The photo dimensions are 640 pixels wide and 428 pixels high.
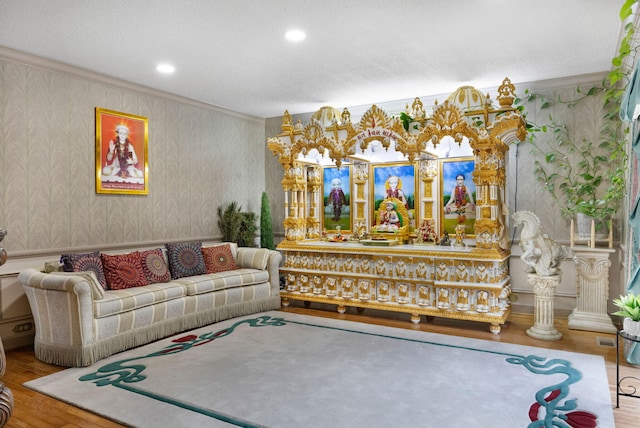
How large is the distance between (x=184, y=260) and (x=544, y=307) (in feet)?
14.0

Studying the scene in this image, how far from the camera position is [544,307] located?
486 cm

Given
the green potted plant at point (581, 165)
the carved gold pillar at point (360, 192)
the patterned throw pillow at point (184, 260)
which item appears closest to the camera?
the green potted plant at point (581, 165)

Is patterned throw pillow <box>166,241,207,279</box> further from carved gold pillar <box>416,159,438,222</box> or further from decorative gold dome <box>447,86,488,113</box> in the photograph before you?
decorative gold dome <box>447,86,488,113</box>

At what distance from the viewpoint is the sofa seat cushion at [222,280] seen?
5262 mm

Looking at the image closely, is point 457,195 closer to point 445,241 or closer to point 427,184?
point 427,184

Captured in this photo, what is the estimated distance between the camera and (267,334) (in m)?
4.99

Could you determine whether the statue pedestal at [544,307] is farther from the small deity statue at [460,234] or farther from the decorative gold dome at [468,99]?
the decorative gold dome at [468,99]

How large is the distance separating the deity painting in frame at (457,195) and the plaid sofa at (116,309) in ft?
9.38

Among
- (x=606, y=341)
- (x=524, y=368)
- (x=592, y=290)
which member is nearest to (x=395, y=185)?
(x=592, y=290)

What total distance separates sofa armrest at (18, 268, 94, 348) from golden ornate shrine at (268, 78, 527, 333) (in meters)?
2.97

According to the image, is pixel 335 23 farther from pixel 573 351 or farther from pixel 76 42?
pixel 573 351

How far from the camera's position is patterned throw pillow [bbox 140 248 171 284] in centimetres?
518

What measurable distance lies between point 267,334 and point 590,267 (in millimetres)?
3793

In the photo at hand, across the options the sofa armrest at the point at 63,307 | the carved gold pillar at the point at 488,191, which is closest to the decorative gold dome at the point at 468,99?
the carved gold pillar at the point at 488,191
